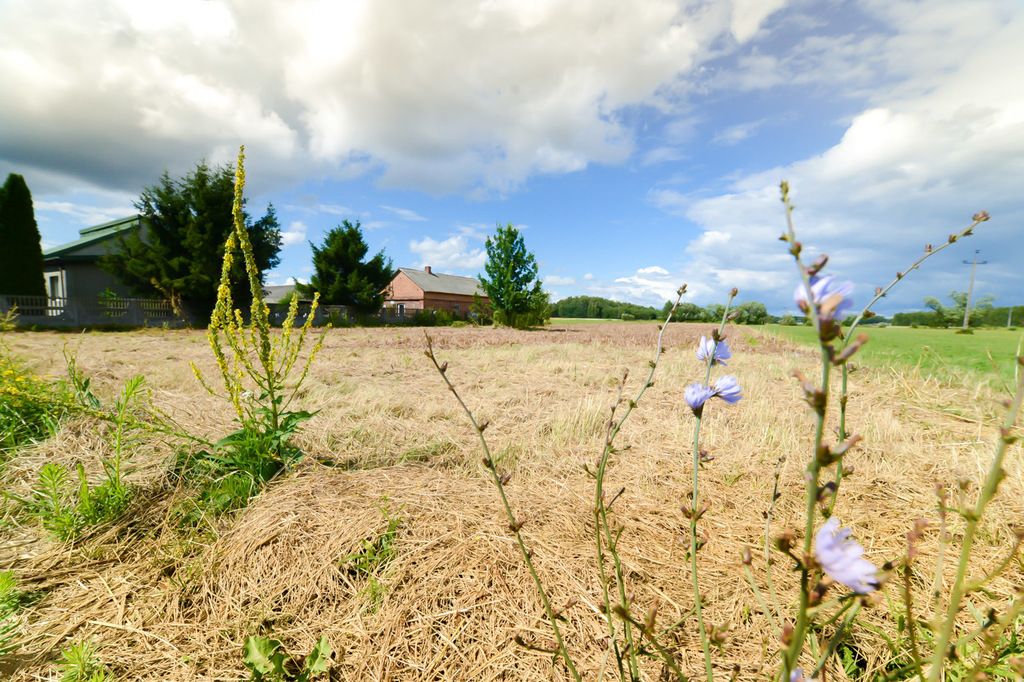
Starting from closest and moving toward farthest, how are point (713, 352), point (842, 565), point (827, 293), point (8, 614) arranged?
point (842, 565), point (827, 293), point (713, 352), point (8, 614)

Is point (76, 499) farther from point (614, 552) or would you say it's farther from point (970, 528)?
point (970, 528)

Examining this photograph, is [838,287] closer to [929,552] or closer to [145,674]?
[929,552]

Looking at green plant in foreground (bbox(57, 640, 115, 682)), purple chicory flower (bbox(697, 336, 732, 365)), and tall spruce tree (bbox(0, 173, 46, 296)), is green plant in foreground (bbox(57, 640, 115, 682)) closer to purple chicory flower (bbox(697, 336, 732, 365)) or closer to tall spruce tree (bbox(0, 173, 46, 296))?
purple chicory flower (bbox(697, 336, 732, 365))

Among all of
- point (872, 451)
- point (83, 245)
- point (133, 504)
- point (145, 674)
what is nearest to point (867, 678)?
point (872, 451)

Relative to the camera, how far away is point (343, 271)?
26922 millimetres

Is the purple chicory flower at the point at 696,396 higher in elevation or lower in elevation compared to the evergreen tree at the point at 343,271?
lower

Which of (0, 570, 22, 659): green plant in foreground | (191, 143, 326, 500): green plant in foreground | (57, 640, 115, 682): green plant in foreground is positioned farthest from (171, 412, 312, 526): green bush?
(57, 640, 115, 682): green plant in foreground

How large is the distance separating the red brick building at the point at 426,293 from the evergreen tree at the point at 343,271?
1188 centimetres

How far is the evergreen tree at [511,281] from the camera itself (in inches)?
967

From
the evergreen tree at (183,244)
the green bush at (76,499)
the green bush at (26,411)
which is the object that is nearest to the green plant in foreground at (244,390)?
the green bush at (76,499)

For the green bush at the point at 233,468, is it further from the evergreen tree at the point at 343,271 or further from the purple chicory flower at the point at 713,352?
the evergreen tree at the point at 343,271

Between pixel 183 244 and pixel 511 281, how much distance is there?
53.9 feet

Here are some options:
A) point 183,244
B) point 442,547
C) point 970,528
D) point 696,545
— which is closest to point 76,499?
point 442,547

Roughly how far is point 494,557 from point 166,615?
53.0 inches
